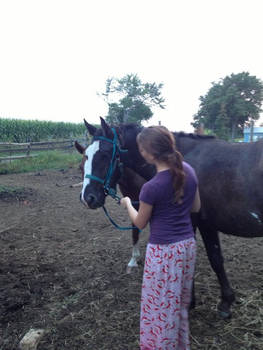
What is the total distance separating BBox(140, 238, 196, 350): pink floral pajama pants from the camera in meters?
1.71

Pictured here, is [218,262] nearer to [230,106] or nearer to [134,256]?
[134,256]

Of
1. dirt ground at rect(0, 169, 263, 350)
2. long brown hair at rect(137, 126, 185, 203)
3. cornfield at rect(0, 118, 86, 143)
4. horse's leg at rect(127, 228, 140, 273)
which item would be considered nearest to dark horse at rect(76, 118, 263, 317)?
dirt ground at rect(0, 169, 263, 350)

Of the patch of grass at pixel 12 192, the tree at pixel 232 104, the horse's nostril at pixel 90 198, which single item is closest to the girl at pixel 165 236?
the horse's nostril at pixel 90 198

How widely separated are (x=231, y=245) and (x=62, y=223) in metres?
3.72

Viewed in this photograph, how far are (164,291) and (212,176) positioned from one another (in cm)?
134

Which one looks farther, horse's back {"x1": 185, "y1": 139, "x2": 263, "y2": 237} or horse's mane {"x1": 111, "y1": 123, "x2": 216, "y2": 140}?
horse's mane {"x1": 111, "y1": 123, "x2": 216, "y2": 140}

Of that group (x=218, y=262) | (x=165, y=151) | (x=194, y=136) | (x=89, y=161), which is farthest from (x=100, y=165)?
(x=218, y=262)

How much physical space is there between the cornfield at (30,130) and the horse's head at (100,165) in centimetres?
2163

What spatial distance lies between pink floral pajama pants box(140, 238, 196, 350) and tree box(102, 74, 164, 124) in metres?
37.5

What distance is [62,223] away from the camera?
6172mm

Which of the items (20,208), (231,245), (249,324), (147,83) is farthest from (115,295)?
(147,83)

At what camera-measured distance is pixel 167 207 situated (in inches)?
66.8

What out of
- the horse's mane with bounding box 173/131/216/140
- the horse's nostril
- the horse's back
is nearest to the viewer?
the horse's back

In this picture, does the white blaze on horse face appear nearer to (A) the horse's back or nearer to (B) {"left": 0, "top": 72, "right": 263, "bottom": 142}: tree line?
(A) the horse's back
